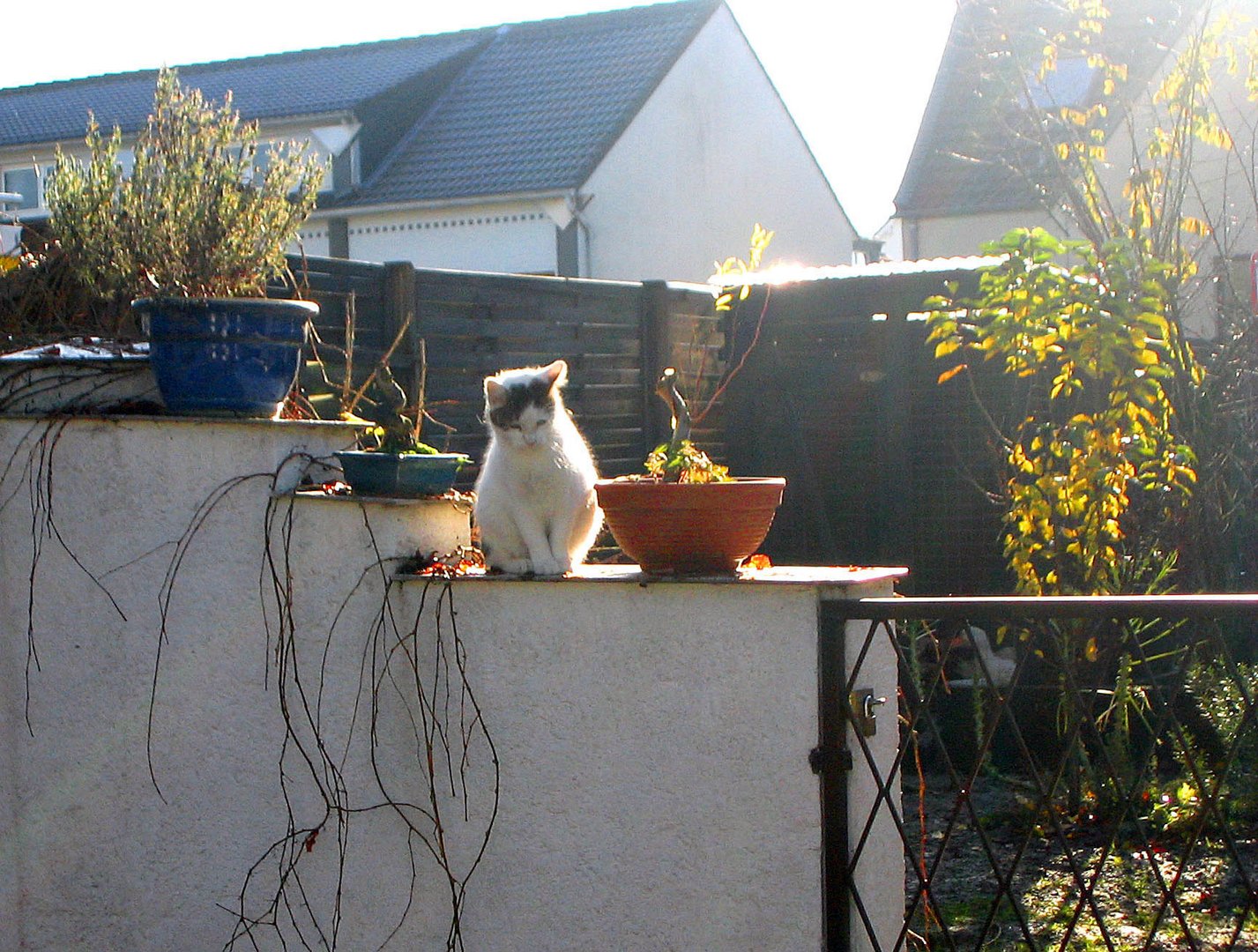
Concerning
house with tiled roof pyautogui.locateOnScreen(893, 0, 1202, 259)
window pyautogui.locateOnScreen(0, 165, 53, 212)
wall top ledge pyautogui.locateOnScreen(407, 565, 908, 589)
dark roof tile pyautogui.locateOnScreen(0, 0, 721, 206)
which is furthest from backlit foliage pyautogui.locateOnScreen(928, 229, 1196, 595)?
window pyautogui.locateOnScreen(0, 165, 53, 212)

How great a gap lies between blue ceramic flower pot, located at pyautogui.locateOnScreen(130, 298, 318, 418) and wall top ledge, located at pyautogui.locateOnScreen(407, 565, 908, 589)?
1.98 ft

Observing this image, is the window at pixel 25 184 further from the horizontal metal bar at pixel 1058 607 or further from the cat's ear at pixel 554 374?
the horizontal metal bar at pixel 1058 607

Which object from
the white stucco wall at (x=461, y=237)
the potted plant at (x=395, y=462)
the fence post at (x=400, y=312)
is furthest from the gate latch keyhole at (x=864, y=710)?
the white stucco wall at (x=461, y=237)

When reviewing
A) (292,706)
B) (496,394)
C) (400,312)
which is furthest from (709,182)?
(292,706)

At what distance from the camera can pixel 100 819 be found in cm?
335

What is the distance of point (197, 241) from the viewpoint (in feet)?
11.3

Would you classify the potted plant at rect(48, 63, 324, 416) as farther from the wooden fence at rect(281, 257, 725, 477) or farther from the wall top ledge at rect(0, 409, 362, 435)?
the wooden fence at rect(281, 257, 725, 477)

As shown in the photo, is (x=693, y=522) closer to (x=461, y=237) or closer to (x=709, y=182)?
(x=461, y=237)

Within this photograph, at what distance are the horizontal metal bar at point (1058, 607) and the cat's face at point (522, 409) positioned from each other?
921 mm

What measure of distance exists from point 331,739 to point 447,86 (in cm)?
1643

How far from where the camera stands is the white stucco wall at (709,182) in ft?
53.0

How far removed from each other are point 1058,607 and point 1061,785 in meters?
2.73

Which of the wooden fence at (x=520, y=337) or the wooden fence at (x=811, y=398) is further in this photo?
the wooden fence at (x=811, y=398)

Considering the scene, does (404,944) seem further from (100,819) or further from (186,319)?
(186,319)
